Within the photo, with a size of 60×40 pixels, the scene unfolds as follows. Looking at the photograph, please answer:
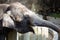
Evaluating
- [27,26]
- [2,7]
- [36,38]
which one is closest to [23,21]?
[27,26]

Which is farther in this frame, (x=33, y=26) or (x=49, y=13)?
(x=49, y=13)

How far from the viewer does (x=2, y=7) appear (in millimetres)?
1371

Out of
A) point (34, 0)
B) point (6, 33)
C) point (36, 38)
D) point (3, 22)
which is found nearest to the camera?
point (3, 22)

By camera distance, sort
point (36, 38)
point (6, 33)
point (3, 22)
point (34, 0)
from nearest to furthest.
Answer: point (3, 22) → point (6, 33) → point (36, 38) → point (34, 0)

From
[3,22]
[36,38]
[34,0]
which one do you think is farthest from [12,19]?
[34,0]

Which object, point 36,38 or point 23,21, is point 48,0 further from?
point 23,21

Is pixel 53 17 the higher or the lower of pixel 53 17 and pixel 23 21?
the lower

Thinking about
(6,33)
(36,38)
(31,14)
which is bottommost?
(36,38)

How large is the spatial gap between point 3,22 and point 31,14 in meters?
0.16

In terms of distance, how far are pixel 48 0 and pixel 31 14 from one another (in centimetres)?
130

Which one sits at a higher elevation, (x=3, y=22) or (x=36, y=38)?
(x=3, y=22)

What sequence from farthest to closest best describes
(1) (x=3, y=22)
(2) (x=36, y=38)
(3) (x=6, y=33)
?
(2) (x=36, y=38) → (3) (x=6, y=33) → (1) (x=3, y=22)

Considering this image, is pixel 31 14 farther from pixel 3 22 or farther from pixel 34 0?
pixel 34 0

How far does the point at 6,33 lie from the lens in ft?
4.46
